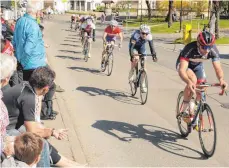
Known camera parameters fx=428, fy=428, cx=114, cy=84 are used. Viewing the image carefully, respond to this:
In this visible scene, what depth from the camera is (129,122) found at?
835cm

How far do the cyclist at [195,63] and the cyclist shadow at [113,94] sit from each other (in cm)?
Answer: 304

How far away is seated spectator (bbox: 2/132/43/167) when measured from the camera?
3.88 metres

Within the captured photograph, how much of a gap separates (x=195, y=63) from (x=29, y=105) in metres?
3.25

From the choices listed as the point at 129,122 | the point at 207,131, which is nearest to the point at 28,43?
the point at 129,122

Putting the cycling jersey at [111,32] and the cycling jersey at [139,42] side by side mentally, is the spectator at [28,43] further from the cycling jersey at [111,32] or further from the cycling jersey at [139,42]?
the cycling jersey at [111,32]

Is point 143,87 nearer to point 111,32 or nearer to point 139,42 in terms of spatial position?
point 139,42

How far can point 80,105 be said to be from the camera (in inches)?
388

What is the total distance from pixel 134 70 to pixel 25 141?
722 centimetres

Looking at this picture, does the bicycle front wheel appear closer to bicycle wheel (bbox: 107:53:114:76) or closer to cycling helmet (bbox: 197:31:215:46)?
cycling helmet (bbox: 197:31:215:46)

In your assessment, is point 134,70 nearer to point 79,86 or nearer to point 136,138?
point 79,86

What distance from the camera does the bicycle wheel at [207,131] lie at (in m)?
6.40

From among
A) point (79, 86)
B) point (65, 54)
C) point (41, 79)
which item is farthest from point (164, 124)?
point (65, 54)

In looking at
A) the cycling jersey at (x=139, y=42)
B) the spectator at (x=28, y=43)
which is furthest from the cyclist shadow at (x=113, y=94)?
the spectator at (x=28, y=43)

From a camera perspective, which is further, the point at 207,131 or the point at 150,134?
the point at 150,134
